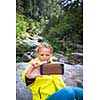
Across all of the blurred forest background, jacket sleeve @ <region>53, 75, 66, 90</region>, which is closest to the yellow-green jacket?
jacket sleeve @ <region>53, 75, 66, 90</region>

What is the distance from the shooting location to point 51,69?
1.91m

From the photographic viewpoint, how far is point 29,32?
1890mm

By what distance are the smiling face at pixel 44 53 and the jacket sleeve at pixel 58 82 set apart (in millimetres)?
162

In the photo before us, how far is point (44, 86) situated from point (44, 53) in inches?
10.1

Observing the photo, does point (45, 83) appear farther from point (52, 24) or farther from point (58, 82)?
point (52, 24)

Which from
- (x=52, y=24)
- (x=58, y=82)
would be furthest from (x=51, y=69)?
(x=52, y=24)

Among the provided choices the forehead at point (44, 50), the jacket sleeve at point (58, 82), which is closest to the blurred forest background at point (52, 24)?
the forehead at point (44, 50)

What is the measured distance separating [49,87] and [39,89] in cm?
8

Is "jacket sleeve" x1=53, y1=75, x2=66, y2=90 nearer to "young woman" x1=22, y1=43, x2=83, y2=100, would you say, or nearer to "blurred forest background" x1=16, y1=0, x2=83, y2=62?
"young woman" x1=22, y1=43, x2=83, y2=100

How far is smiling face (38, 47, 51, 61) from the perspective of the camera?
1899 mm
